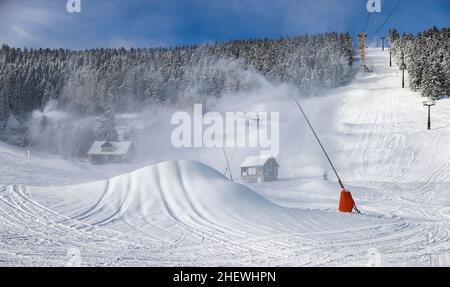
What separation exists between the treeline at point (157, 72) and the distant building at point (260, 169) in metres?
43.8

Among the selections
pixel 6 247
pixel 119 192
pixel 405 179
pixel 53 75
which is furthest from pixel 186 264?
pixel 53 75

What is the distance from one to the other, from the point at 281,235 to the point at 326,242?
1174mm

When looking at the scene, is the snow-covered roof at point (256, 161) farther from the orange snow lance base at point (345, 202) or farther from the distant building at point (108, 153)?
the orange snow lance base at point (345, 202)

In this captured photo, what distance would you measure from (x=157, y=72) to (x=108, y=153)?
1816 inches

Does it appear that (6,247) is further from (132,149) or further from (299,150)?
(132,149)

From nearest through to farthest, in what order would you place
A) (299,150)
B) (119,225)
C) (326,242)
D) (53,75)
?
(326,242)
(119,225)
(299,150)
(53,75)

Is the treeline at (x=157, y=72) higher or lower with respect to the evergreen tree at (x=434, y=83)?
higher

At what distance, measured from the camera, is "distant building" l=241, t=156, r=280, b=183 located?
4511 centimetres

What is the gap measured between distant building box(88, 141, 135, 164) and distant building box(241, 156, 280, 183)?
945 inches

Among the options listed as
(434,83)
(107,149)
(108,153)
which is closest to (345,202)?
(108,153)

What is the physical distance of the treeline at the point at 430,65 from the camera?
62.9m

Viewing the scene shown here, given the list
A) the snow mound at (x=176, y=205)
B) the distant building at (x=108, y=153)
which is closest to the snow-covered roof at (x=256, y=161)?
the distant building at (x=108, y=153)

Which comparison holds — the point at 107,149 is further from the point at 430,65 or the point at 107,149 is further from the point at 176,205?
the point at 176,205

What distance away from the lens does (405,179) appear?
3688 centimetres
